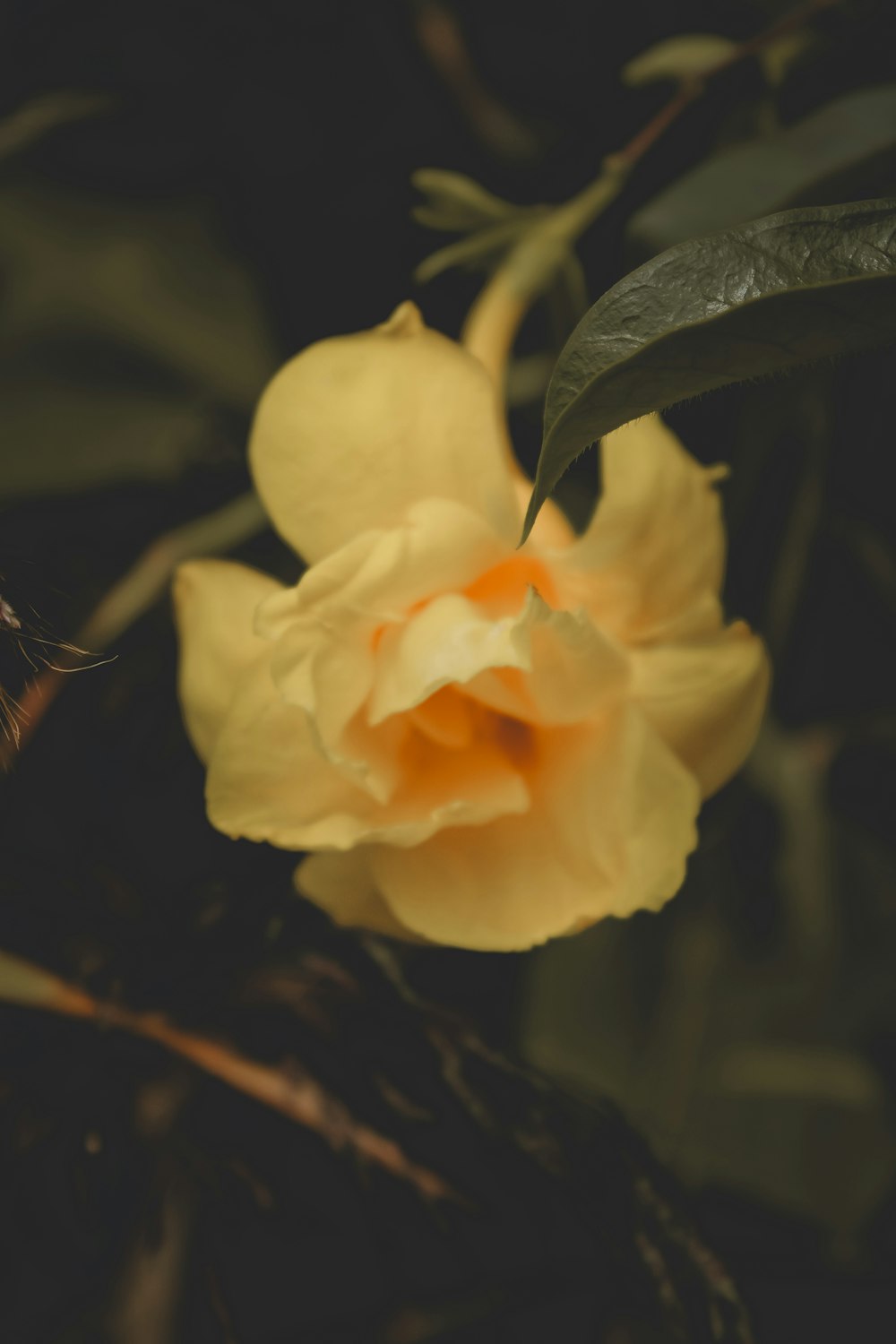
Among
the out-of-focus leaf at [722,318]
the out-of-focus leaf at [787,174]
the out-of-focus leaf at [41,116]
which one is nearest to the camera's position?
the out-of-focus leaf at [722,318]

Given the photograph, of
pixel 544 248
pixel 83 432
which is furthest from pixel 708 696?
pixel 83 432

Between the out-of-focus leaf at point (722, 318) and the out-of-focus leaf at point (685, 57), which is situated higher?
the out-of-focus leaf at point (685, 57)

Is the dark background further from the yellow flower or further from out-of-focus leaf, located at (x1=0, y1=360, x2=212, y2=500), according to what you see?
the yellow flower

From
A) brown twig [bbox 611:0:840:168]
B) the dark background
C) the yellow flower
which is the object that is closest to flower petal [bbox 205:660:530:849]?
the yellow flower

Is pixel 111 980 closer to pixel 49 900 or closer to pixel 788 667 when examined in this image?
pixel 49 900

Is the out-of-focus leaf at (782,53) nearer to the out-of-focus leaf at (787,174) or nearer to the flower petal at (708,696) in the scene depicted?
the out-of-focus leaf at (787,174)

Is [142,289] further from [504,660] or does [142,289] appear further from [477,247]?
[504,660]

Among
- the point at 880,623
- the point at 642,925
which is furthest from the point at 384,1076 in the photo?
the point at 880,623

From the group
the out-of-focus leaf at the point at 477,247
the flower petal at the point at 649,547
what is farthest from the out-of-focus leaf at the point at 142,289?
the flower petal at the point at 649,547
